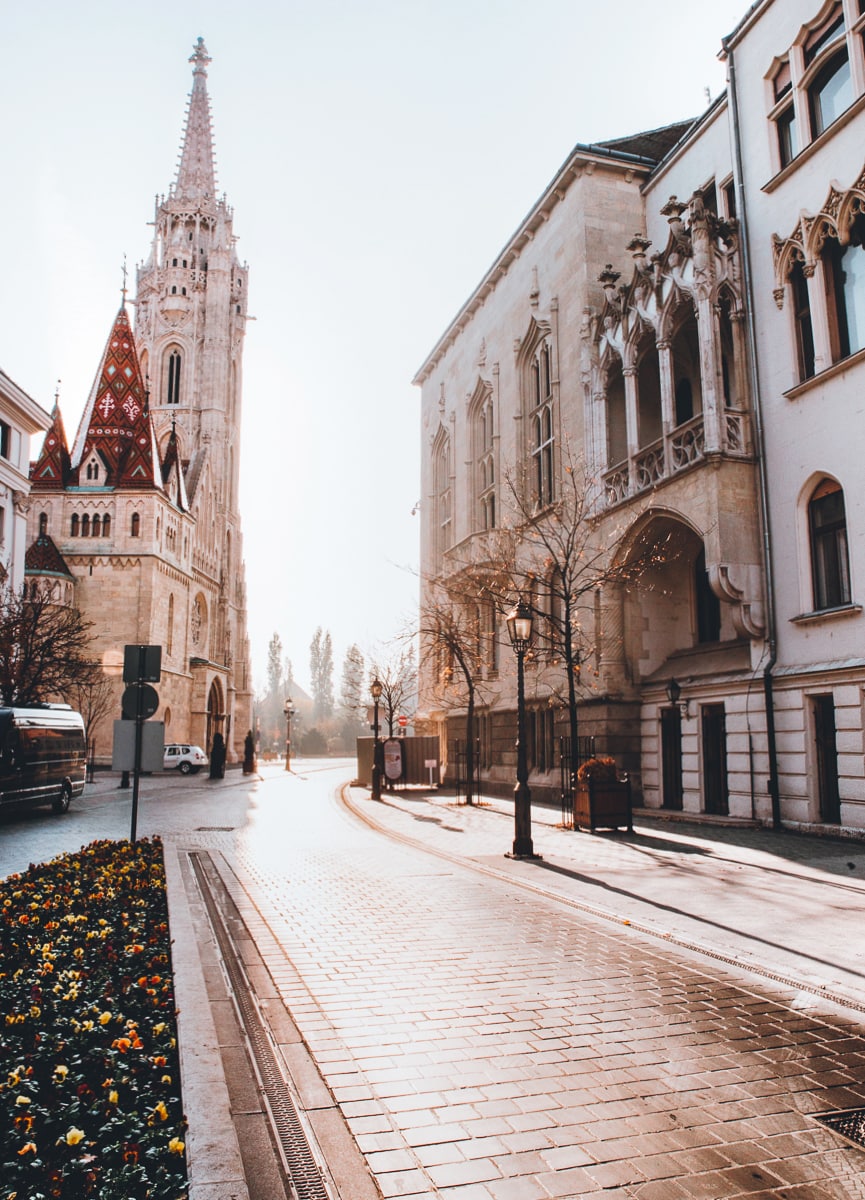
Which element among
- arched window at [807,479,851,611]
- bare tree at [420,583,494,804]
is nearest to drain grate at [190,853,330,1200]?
arched window at [807,479,851,611]

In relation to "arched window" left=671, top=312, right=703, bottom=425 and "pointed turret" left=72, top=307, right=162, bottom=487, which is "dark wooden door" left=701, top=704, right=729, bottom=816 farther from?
"pointed turret" left=72, top=307, right=162, bottom=487

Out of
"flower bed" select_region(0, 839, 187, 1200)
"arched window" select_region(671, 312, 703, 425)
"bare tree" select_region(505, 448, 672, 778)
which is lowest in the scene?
"flower bed" select_region(0, 839, 187, 1200)

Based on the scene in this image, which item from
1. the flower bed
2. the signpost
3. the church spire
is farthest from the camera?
the church spire

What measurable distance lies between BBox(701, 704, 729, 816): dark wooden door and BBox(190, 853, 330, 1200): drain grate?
14.5 meters

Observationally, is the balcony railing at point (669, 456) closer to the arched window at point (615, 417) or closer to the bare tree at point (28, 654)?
the arched window at point (615, 417)

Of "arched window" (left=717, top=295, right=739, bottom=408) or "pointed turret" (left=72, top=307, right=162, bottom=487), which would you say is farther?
"pointed turret" (left=72, top=307, right=162, bottom=487)

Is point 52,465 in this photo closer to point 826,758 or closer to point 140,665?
point 140,665

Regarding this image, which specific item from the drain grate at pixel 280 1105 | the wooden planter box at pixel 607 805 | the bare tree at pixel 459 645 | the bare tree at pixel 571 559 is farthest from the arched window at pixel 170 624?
the drain grate at pixel 280 1105

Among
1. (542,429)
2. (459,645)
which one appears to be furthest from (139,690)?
(542,429)

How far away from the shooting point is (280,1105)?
4.03 metres

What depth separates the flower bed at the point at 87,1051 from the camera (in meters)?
3.27

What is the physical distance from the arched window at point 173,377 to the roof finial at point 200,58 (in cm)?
3207

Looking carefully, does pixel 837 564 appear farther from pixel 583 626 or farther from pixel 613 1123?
pixel 613 1123

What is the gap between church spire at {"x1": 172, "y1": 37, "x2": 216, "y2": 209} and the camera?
85.4 m
